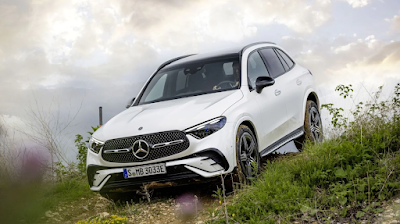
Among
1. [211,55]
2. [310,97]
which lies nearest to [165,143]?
[211,55]

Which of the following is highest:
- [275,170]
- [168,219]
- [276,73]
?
[276,73]

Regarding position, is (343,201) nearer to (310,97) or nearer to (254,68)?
(254,68)

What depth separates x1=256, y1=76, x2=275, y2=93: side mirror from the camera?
6.16m

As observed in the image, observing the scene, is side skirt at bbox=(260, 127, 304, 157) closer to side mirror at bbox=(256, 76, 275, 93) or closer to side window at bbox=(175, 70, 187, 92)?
side mirror at bbox=(256, 76, 275, 93)

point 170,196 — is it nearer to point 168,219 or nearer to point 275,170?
point 168,219

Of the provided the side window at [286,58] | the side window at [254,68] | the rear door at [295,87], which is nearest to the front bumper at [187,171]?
the side window at [254,68]

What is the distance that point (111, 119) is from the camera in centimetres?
630

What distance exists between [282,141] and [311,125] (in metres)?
1.46

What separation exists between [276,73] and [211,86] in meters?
1.55

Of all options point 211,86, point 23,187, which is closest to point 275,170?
point 211,86

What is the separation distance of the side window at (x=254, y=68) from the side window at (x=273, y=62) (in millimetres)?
213

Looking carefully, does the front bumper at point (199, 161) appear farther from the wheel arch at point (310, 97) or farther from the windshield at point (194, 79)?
the wheel arch at point (310, 97)

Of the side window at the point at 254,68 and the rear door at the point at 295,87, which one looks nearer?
the side window at the point at 254,68

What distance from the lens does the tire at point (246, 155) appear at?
211 inches
